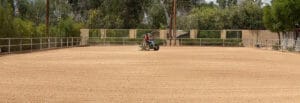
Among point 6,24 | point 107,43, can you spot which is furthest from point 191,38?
point 6,24

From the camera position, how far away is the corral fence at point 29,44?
39525mm

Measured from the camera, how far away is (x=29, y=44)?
149 feet

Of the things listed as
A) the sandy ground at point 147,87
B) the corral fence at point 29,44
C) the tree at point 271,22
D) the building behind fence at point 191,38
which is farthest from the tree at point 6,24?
the tree at point 271,22

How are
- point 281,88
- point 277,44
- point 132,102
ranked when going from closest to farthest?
point 132,102
point 281,88
point 277,44

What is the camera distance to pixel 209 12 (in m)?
84.8

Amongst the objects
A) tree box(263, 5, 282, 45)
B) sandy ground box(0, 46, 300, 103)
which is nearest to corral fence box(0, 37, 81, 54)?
sandy ground box(0, 46, 300, 103)

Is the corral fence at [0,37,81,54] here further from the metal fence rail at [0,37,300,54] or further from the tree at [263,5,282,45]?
the tree at [263,5,282,45]

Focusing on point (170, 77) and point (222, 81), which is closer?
point (222, 81)

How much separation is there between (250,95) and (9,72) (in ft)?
32.5

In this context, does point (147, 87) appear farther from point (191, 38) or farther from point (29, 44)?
point (191, 38)

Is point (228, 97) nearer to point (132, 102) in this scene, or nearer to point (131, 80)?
point (132, 102)

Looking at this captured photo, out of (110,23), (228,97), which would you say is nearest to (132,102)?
(228,97)

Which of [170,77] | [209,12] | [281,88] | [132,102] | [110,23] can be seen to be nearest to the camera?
[132,102]

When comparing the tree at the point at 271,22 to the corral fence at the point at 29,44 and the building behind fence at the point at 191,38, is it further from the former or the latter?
the corral fence at the point at 29,44
